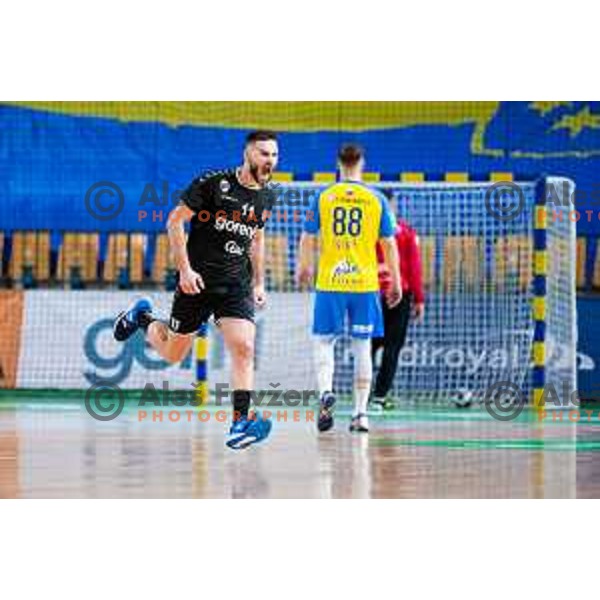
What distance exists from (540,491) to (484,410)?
26.5 ft

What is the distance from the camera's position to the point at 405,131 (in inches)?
787

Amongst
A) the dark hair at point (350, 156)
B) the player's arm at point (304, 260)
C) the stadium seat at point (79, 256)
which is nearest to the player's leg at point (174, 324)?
the player's arm at point (304, 260)

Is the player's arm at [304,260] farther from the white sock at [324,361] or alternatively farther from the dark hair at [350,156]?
the dark hair at [350,156]

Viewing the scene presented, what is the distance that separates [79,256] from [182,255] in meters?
8.79

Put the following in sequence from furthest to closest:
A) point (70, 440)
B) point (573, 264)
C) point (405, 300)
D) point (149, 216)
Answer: point (149, 216)
point (573, 264)
point (405, 300)
point (70, 440)

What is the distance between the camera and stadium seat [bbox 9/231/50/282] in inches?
760

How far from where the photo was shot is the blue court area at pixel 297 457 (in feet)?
29.2

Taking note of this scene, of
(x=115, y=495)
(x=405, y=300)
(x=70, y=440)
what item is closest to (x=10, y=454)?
(x=70, y=440)

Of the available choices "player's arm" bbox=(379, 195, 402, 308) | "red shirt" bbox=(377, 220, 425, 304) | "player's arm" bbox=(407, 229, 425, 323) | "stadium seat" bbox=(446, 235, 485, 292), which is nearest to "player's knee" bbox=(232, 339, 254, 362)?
"player's arm" bbox=(379, 195, 402, 308)

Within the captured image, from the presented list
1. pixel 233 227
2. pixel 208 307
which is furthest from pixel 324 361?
pixel 233 227

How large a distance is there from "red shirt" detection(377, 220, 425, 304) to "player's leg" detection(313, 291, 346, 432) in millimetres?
2978

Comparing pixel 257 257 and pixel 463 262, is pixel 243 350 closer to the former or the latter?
pixel 257 257

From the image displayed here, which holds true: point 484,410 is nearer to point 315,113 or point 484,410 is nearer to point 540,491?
point 315,113

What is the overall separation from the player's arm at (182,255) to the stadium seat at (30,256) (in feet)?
28.1
